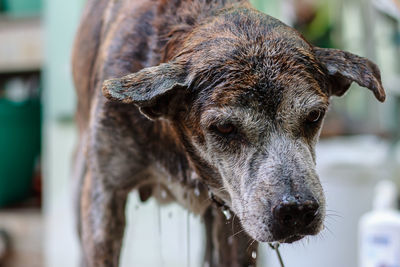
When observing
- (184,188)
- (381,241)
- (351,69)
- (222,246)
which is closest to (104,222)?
(184,188)

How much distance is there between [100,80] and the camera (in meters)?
1.75

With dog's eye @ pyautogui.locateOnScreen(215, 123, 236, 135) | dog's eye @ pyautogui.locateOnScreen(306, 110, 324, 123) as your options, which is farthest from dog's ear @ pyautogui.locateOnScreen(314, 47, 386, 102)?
dog's eye @ pyautogui.locateOnScreen(215, 123, 236, 135)

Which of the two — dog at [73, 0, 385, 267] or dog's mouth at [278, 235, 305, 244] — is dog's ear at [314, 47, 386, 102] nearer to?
dog at [73, 0, 385, 267]

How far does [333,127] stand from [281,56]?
2771mm

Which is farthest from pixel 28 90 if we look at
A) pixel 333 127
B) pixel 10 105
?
pixel 333 127

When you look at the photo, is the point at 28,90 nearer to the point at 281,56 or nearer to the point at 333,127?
the point at 333,127

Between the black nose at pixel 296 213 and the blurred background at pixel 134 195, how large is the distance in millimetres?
818

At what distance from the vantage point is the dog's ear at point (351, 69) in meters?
1.38

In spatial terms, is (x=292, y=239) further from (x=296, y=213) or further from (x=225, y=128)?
(x=225, y=128)

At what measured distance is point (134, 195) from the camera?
2080 millimetres

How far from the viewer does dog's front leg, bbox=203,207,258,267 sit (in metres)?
1.96

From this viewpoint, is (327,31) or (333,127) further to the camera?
(333,127)

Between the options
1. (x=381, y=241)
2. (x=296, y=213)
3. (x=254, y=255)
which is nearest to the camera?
(x=296, y=213)

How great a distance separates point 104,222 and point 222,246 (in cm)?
48
